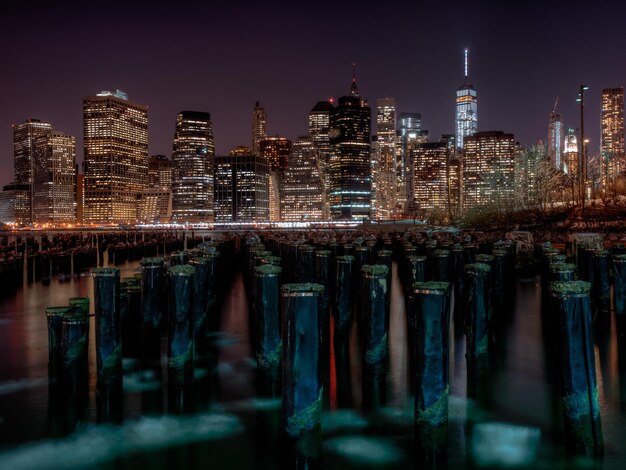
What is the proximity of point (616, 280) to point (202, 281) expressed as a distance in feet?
33.2

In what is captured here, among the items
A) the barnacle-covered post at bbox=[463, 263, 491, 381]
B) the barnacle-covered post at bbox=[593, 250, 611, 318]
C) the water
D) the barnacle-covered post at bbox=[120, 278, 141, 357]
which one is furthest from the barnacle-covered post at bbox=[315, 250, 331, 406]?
the barnacle-covered post at bbox=[593, 250, 611, 318]

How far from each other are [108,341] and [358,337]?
5809 mm

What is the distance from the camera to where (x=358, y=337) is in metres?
13.0

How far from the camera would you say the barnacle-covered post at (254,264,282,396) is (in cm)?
953

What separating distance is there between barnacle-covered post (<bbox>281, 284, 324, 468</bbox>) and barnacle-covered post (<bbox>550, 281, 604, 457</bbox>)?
9.98 ft

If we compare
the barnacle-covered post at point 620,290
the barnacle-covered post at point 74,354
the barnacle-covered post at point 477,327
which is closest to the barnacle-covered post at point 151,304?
the barnacle-covered post at point 74,354

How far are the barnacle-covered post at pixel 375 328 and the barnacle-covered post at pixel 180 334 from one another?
3065 millimetres

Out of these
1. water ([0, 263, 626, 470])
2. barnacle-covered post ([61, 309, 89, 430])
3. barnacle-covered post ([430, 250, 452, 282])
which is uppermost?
barnacle-covered post ([430, 250, 452, 282])

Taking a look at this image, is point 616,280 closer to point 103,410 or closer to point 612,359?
point 612,359

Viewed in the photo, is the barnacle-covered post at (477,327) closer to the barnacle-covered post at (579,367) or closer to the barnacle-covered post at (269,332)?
the barnacle-covered post at (579,367)

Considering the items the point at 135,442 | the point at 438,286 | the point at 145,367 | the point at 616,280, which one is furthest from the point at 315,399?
the point at 616,280

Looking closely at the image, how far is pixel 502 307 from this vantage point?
659 inches

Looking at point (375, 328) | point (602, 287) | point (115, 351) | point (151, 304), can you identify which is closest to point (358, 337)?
point (375, 328)

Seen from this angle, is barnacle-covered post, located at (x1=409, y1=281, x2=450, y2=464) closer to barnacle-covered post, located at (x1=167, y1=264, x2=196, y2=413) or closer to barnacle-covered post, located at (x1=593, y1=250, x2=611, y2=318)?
barnacle-covered post, located at (x1=167, y1=264, x2=196, y2=413)
